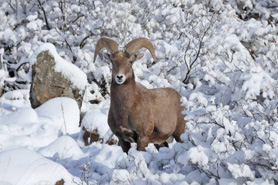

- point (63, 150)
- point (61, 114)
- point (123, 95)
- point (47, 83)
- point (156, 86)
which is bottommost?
point (156, 86)

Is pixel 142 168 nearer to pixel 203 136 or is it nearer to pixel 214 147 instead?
pixel 203 136

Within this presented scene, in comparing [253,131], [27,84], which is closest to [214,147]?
[253,131]

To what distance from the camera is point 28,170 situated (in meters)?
4.46

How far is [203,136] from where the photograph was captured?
404 centimetres

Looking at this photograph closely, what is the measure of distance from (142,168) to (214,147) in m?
0.91

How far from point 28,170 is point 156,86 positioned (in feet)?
26.6

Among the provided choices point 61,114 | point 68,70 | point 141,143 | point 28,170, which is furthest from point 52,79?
point 28,170

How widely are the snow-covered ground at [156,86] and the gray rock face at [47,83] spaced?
19cm

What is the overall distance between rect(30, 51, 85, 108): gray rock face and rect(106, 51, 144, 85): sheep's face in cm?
423

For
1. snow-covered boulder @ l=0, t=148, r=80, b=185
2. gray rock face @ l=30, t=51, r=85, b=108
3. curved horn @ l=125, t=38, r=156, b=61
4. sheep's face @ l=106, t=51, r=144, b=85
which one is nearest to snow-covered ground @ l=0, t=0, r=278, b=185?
snow-covered boulder @ l=0, t=148, r=80, b=185

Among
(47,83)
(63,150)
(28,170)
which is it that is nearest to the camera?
(28,170)

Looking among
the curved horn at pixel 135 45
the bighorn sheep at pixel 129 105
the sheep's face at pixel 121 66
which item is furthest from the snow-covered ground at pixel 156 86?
the curved horn at pixel 135 45

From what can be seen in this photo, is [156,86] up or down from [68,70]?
down

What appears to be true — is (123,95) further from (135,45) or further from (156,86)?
(156,86)
